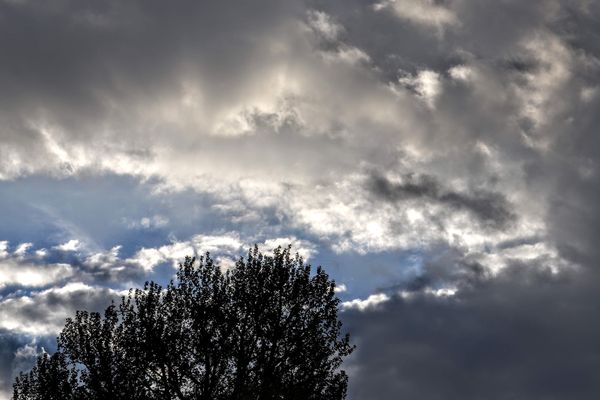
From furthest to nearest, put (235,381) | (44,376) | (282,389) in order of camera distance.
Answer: (44,376)
(235,381)
(282,389)

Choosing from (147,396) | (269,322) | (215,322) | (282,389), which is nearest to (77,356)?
(147,396)

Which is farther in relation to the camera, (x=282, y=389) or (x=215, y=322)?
(x=215, y=322)

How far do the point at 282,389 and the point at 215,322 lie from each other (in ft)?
32.5

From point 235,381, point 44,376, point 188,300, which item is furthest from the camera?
point 44,376

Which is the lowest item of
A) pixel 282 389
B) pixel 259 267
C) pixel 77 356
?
pixel 282 389

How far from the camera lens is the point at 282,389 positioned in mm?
34500

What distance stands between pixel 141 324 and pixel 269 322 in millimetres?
9582

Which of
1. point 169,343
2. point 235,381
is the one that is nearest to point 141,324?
point 169,343

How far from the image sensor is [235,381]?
4066cm

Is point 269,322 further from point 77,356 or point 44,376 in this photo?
point 44,376

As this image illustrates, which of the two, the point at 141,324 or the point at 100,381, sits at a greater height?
the point at 141,324

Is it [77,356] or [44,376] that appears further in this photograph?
[44,376]

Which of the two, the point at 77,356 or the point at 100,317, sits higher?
the point at 100,317

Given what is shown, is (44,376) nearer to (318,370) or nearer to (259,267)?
(259,267)
